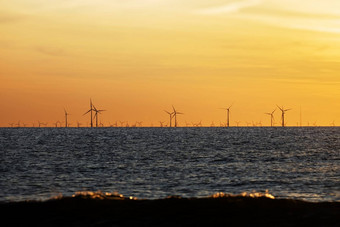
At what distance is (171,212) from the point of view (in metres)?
24.3

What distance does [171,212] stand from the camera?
24.3m

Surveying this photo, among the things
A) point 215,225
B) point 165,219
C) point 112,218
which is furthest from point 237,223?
point 112,218

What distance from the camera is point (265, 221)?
2241 cm

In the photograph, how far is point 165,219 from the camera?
910 inches

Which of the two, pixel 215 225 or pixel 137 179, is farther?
pixel 137 179

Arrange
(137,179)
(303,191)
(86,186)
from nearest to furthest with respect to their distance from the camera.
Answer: (303,191)
(86,186)
(137,179)

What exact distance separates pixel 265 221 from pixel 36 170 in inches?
2364

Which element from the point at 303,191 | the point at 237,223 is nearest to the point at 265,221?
the point at 237,223

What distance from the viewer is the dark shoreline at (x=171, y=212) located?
74.2ft

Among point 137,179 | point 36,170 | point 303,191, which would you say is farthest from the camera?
point 36,170

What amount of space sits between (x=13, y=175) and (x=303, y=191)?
121 feet

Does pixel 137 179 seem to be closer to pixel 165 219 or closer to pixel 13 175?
pixel 13 175

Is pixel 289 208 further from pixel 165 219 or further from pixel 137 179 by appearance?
pixel 137 179

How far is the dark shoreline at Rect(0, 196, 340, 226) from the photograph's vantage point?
74.2ft
